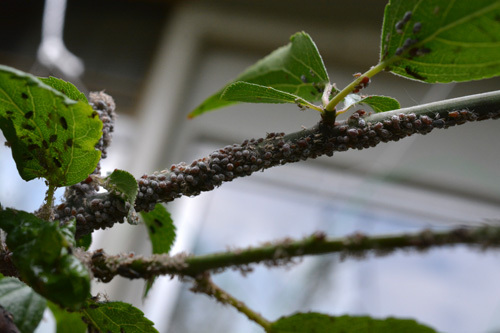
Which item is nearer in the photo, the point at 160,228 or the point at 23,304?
the point at 23,304

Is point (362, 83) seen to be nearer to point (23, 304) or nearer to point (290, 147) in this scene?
point (290, 147)

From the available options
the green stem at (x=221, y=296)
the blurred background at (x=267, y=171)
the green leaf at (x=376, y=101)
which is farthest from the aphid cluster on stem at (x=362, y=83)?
the blurred background at (x=267, y=171)

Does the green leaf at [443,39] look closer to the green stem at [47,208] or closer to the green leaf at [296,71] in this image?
the green leaf at [296,71]

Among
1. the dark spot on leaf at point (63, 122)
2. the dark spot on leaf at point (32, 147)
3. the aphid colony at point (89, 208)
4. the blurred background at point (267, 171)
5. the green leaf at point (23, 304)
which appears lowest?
→ the green leaf at point (23, 304)

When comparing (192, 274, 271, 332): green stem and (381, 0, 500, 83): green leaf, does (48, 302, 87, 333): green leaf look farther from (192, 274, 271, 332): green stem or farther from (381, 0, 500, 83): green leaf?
(381, 0, 500, 83): green leaf

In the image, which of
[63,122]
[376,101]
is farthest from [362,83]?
[63,122]
